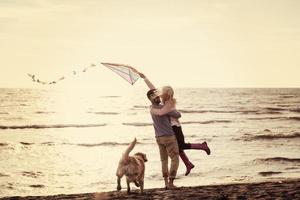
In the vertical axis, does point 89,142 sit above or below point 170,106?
below

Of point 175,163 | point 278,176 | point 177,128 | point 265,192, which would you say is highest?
point 177,128

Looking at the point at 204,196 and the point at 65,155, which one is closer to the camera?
the point at 204,196

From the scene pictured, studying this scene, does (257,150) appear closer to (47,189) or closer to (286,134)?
(286,134)

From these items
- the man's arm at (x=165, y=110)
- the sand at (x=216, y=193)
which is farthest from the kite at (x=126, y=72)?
the sand at (x=216, y=193)

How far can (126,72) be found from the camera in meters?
8.09

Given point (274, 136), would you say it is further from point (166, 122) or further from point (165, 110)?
point (165, 110)

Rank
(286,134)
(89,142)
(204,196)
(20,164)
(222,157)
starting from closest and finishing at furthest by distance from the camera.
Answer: (204,196)
(20,164)
(222,157)
(89,142)
(286,134)

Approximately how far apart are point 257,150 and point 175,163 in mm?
15236

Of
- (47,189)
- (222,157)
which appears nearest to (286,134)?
(222,157)

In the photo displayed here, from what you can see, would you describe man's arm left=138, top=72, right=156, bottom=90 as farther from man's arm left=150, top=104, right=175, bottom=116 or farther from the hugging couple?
man's arm left=150, top=104, right=175, bottom=116

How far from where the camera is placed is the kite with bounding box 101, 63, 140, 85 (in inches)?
311

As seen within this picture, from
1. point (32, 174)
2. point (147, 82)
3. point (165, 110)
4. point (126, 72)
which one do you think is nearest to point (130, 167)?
point (165, 110)

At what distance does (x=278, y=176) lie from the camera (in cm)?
1484

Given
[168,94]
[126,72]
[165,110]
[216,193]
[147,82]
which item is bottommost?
[216,193]
